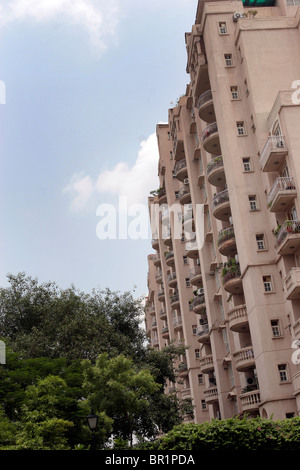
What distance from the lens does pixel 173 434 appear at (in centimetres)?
1830

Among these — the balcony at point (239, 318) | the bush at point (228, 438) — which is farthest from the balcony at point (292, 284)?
the bush at point (228, 438)

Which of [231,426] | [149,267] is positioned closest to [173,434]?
[231,426]

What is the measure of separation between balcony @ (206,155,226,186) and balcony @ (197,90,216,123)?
12.8ft

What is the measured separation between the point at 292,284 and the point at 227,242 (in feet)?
27.5

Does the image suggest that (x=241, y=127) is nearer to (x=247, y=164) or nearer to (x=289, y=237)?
(x=247, y=164)

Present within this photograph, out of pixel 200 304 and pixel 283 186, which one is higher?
pixel 200 304

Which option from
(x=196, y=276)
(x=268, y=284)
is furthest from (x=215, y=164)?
(x=196, y=276)

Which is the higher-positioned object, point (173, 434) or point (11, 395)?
point (11, 395)

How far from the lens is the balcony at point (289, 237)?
1219 inches

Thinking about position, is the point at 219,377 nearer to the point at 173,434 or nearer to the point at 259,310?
the point at 259,310

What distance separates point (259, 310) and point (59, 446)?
15335 millimetres

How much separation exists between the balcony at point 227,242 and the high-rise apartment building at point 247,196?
0.08 metres

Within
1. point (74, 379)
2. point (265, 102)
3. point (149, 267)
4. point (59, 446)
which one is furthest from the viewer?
point (149, 267)

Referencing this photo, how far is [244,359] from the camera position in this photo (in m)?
35.5
